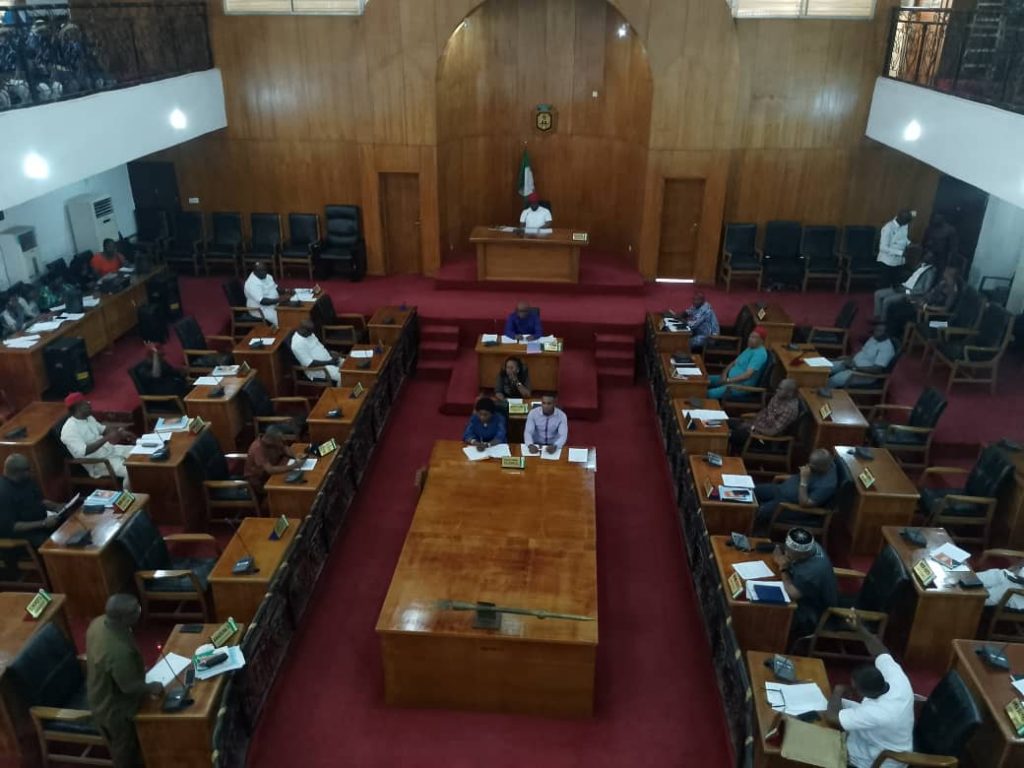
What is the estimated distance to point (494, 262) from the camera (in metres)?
11.5

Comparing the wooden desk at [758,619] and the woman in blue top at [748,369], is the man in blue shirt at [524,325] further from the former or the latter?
the wooden desk at [758,619]

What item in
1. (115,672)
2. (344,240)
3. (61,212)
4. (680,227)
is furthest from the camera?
(344,240)

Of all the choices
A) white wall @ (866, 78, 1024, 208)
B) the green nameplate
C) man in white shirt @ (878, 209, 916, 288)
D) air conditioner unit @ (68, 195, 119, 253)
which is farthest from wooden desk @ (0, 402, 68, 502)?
man in white shirt @ (878, 209, 916, 288)

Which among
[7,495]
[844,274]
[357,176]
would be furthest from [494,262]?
[7,495]

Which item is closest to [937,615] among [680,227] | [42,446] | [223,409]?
[223,409]

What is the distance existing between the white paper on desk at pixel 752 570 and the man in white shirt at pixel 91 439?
5.30m

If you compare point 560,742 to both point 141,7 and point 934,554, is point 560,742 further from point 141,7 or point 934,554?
point 141,7

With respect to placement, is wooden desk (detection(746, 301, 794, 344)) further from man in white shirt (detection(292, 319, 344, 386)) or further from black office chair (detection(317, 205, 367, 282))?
black office chair (detection(317, 205, 367, 282))

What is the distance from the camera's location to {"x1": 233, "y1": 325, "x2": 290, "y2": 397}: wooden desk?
351 inches

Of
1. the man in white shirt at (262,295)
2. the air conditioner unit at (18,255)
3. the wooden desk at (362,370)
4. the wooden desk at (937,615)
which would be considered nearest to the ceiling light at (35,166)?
the air conditioner unit at (18,255)

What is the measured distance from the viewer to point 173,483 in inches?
265

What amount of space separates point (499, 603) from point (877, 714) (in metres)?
2.30

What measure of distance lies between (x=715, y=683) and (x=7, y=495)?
5442 mm

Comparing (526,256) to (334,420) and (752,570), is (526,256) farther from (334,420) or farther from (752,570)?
(752,570)
